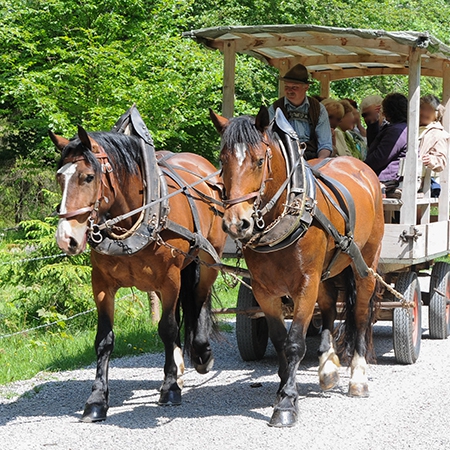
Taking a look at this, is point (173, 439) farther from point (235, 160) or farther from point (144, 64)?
point (144, 64)

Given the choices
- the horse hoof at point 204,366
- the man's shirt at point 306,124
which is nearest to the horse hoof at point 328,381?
the horse hoof at point 204,366

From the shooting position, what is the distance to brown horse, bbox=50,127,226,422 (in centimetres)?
510

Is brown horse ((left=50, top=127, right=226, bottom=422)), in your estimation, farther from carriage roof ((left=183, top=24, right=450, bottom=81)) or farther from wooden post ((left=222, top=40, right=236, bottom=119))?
carriage roof ((left=183, top=24, right=450, bottom=81))

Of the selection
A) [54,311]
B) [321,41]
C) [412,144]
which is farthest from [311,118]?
[54,311]

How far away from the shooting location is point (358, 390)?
624 centimetres

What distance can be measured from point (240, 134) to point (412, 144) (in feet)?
8.89

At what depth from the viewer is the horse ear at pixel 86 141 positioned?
5.11 meters

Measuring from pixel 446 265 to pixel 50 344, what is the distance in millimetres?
4306

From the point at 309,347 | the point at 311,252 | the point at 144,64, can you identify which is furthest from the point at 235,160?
the point at 144,64

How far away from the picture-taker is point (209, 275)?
7.14 m

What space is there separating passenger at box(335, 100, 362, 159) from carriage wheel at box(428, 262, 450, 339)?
1.54 metres

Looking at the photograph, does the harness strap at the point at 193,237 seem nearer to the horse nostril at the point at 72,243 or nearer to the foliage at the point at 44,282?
the horse nostril at the point at 72,243

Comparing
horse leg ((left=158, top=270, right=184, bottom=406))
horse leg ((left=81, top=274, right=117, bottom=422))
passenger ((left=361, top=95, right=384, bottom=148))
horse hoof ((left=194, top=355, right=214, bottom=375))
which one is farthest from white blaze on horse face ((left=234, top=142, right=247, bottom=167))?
passenger ((left=361, top=95, right=384, bottom=148))

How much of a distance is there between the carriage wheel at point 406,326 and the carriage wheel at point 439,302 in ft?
2.46
